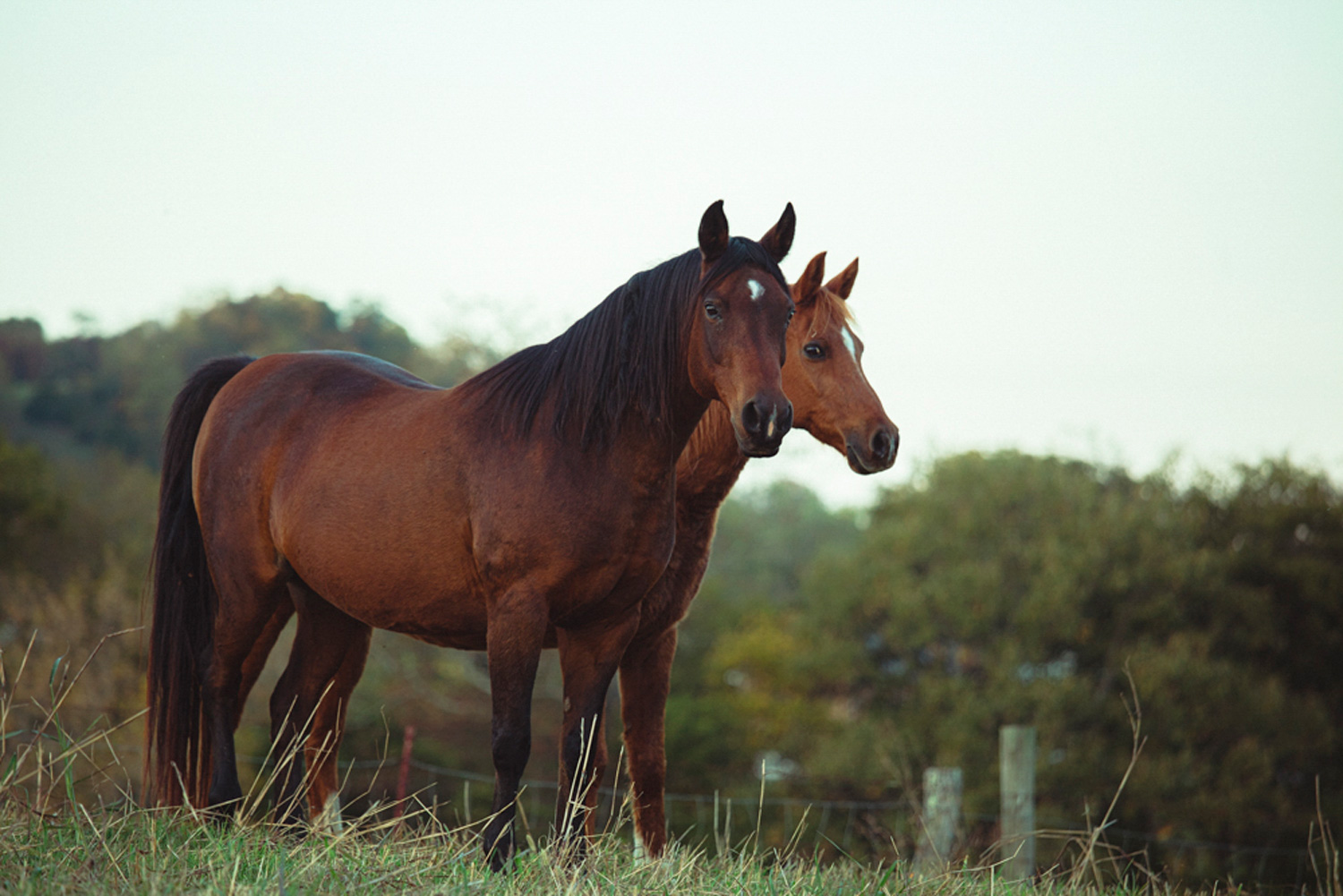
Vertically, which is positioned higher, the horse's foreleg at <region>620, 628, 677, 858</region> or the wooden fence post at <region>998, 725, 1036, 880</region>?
the horse's foreleg at <region>620, 628, 677, 858</region>

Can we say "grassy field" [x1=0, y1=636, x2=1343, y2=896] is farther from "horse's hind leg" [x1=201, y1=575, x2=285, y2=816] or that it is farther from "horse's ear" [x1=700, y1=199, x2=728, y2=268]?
"horse's ear" [x1=700, y1=199, x2=728, y2=268]

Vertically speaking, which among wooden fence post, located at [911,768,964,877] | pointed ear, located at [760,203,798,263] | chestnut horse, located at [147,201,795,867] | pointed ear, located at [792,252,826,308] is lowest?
wooden fence post, located at [911,768,964,877]

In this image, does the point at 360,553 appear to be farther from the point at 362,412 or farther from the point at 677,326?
the point at 677,326

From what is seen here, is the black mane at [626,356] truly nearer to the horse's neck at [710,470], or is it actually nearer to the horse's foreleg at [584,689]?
the horse's foreleg at [584,689]

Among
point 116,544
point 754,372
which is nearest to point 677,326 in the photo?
point 754,372

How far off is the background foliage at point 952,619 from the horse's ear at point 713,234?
14758 millimetres

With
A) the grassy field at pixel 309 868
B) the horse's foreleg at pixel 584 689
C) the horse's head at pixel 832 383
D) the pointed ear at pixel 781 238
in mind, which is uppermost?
the pointed ear at pixel 781 238

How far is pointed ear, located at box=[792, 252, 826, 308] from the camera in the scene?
17.6ft

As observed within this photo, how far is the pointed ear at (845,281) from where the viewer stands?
5883mm

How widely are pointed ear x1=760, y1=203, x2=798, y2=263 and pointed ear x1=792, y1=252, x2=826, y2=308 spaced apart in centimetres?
128

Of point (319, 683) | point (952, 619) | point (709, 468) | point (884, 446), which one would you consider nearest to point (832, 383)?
point (884, 446)

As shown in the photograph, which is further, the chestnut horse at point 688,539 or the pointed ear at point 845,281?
the pointed ear at point 845,281

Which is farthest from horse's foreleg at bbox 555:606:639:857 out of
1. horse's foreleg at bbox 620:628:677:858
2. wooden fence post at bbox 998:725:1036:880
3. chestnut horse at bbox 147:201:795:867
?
wooden fence post at bbox 998:725:1036:880

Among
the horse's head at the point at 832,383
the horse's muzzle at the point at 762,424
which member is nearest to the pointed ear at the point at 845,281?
the horse's head at the point at 832,383
